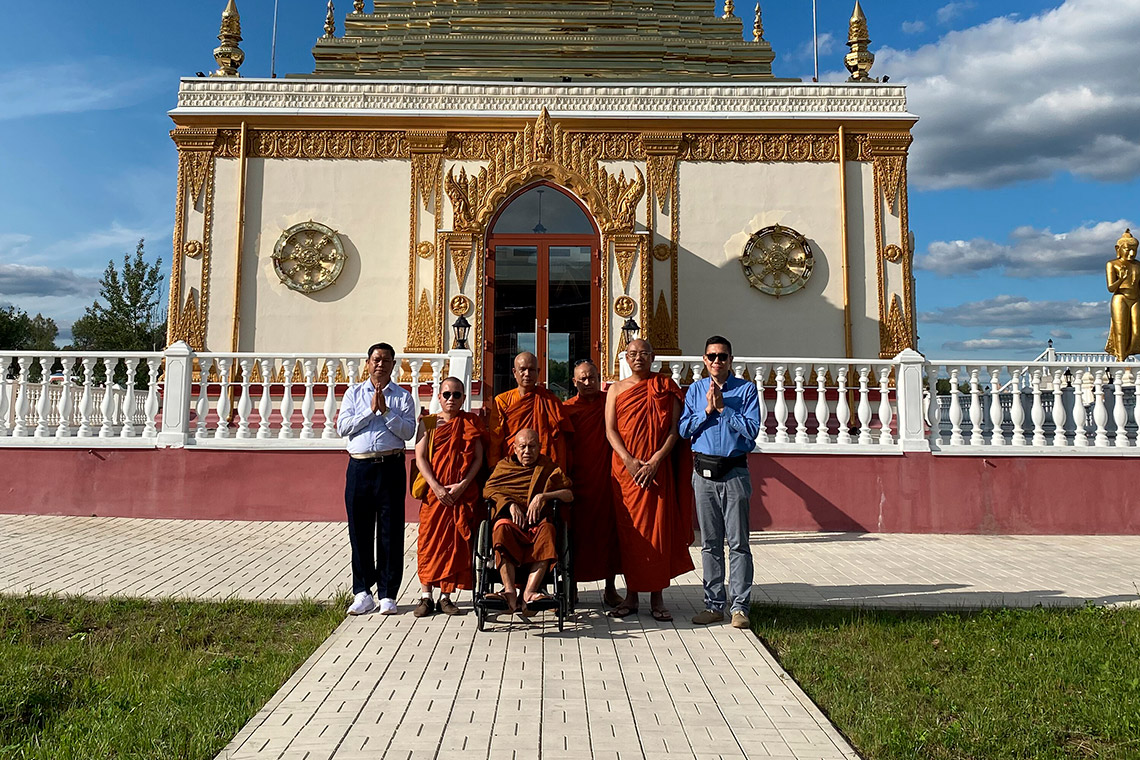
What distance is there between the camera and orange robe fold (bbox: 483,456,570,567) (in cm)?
482

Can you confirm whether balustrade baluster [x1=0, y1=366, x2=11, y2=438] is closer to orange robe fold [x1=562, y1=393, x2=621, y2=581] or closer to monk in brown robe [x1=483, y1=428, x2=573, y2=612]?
monk in brown robe [x1=483, y1=428, x2=573, y2=612]

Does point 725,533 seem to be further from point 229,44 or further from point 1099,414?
point 229,44

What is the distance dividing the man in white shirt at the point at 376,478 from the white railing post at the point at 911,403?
581 cm

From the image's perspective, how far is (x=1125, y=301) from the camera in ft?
33.1

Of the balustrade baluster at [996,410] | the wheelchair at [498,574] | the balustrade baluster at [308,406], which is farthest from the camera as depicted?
the balustrade baluster at [308,406]

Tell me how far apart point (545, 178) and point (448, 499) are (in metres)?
7.16

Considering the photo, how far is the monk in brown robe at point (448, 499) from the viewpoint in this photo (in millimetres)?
5139

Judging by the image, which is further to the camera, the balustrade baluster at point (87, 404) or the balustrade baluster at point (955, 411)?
the balustrade baluster at point (87, 404)

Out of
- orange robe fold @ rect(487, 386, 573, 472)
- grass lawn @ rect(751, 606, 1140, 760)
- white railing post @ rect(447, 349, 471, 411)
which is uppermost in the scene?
white railing post @ rect(447, 349, 471, 411)

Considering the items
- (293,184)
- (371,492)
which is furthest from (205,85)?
(371,492)

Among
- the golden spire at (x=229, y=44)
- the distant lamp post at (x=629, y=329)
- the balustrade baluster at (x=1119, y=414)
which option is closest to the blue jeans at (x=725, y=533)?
the distant lamp post at (x=629, y=329)

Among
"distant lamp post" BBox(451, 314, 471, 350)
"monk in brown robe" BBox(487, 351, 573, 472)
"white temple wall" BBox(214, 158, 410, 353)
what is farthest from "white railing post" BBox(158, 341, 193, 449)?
"monk in brown robe" BBox(487, 351, 573, 472)

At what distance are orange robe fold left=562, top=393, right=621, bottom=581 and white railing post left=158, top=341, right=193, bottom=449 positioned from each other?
5423mm

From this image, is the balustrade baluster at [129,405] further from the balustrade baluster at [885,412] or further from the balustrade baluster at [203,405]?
the balustrade baluster at [885,412]
